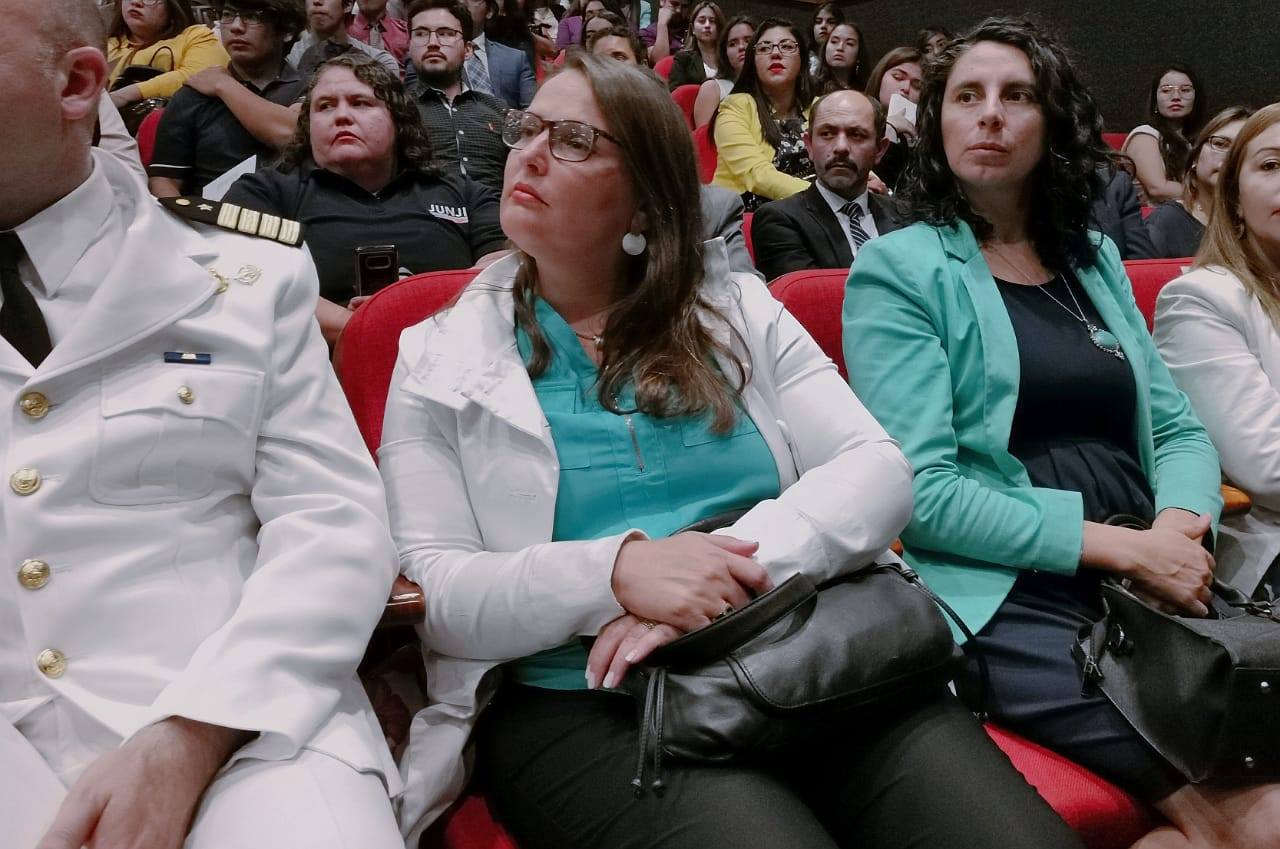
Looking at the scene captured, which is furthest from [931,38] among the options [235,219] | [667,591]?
[667,591]

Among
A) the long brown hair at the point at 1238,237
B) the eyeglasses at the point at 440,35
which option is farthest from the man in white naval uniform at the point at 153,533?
the eyeglasses at the point at 440,35

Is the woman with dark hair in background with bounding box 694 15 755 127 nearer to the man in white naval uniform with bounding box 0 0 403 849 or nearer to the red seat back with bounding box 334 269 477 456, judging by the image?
the red seat back with bounding box 334 269 477 456

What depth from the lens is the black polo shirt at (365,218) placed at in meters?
2.46

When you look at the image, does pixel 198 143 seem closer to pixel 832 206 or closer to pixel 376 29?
pixel 832 206

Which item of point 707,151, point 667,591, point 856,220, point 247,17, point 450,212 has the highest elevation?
point 247,17

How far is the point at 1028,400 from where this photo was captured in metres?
1.51

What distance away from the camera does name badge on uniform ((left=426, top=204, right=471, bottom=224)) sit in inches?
104

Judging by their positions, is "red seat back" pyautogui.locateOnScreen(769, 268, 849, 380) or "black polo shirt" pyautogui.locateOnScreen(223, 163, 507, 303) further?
"black polo shirt" pyautogui.locateOnScreen(223, 163, 507, 303)

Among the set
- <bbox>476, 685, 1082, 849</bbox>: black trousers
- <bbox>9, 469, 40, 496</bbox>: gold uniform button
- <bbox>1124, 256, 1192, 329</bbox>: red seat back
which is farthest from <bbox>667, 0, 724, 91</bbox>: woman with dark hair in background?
<bbox>9, 469, 40, 496</bbox>: gold uniform button

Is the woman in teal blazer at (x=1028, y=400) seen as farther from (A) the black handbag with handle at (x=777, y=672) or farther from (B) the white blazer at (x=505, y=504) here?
(A) the black handbag with handle at (x=777, y=672)

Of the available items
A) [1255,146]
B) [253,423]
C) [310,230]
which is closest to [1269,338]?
[1255,146]

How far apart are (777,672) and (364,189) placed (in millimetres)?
1988

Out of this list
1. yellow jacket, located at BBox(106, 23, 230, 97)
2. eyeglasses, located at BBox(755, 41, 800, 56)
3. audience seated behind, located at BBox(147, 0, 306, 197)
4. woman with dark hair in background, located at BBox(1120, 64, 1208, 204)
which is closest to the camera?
audience seated behind, located at BBox(147, 0, 306, 197)

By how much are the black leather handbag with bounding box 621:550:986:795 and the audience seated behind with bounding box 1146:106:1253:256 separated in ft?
8.47
